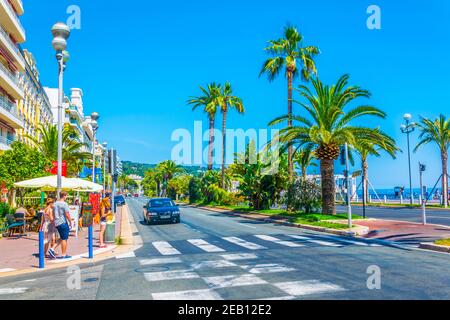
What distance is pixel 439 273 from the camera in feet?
28.7

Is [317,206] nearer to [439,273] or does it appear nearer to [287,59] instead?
[287,59]

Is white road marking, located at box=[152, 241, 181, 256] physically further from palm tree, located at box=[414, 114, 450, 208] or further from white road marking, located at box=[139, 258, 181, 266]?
palm tree, located at box=[414, 114, 450, 208]

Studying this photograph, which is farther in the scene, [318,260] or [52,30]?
Answer: [52,30]

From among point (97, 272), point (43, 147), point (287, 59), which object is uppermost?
point (287, 59)

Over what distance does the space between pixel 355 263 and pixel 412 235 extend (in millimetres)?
7099

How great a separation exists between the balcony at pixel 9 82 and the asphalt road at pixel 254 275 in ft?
98.1

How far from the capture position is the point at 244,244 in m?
14.2

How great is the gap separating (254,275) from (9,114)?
35959 millimetres

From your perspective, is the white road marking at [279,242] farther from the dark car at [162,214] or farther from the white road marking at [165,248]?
the dark car at [162,214]

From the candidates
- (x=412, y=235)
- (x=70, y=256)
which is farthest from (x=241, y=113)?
(x=70, y=256)

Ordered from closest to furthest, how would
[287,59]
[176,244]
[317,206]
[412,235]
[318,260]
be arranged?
[318,260], [176,244], [412,235], [317,206], [287,59]

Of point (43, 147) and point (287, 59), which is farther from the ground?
point (287, 59)
